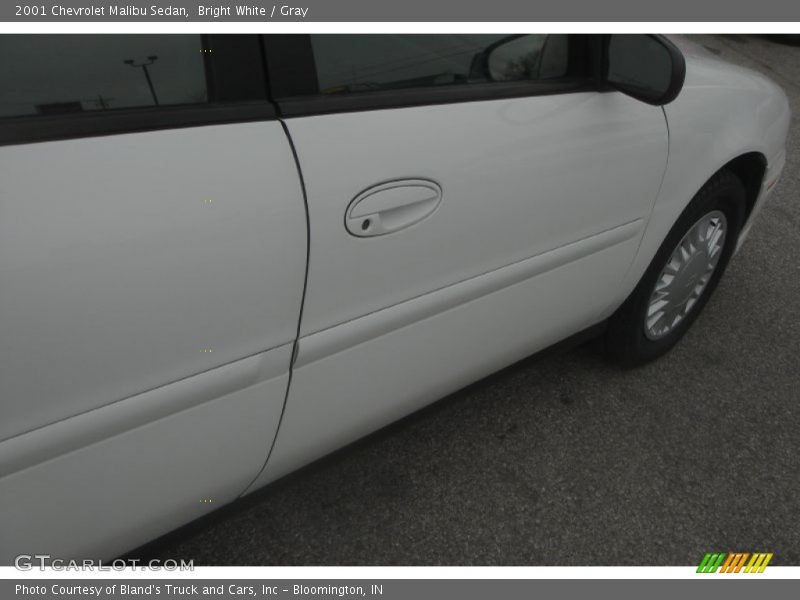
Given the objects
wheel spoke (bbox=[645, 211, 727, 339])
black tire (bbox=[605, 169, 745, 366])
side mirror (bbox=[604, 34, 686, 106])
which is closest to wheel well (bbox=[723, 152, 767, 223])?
black tire (bbox=[605, 169, 745, 366])

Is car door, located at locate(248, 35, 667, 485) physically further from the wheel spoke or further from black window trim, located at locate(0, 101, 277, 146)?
the wheel spoke

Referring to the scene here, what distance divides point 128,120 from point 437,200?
581 millimetres

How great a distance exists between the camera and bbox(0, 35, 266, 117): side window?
982 millimetres

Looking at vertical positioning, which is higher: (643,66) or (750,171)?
(643,66)

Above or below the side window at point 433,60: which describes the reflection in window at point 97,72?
above

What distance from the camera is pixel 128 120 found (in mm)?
1032

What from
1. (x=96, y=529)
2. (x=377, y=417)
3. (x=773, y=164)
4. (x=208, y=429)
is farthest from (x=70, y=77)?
(x=773, y=164)

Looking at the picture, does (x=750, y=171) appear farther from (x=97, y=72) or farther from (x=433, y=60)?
(x=97, y=72)

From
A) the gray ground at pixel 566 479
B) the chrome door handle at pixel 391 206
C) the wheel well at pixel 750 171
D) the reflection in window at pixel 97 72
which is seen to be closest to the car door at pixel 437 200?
the chrome door handle at pixel 391 206

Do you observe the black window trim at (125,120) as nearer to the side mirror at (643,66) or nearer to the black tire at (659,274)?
the side mirror at (643,66)

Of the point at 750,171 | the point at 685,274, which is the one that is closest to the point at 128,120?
the point at 685,274

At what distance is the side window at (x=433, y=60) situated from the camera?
126cm

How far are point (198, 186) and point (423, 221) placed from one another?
46cm

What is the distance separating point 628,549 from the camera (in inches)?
74.0
